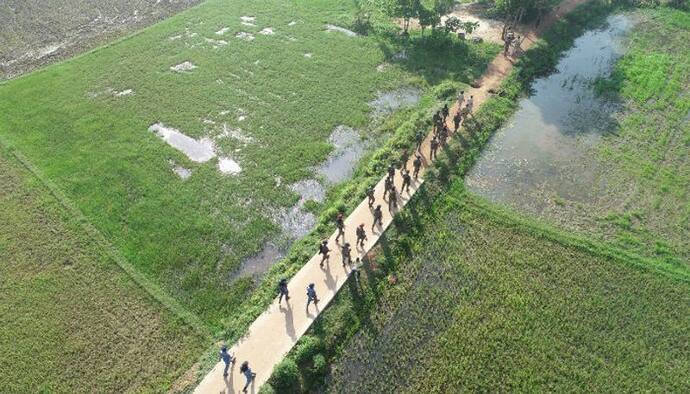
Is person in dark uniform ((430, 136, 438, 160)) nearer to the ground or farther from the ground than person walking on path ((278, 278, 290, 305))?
farther from the ground

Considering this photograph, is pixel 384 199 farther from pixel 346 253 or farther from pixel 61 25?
pixel 61 25

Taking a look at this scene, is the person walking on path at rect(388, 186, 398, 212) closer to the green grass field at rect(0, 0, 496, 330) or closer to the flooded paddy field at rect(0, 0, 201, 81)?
the green grass field at rect(0, 0, 496, 330)

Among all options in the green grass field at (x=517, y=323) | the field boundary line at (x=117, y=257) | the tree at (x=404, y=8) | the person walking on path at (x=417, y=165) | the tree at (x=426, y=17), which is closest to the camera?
the green grass field at (x=517, y=323)

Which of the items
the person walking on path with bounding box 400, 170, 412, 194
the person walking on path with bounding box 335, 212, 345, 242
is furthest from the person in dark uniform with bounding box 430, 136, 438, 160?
the person walking on path with bounding box 335, 212, 345, 242

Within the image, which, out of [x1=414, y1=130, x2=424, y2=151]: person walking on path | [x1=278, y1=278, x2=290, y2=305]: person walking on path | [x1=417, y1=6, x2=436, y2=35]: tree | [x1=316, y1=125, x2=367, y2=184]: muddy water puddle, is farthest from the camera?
[x1=417, y1=6, x2=436, y2=35]: tree

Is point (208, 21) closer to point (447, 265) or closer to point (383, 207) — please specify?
point (383, 207)

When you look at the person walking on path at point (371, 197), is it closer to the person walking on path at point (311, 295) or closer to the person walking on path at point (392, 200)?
the person walking on path at point (392, 200)

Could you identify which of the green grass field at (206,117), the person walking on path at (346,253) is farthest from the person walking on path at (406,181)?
the green grass field at (206,117)
